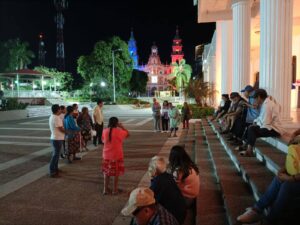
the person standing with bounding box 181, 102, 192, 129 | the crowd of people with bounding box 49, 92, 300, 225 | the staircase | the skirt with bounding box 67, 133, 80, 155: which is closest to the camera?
the crowd of people with bounding box 49, 92, 300, 225

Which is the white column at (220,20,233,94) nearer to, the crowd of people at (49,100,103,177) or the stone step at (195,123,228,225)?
the crowd of people at (49,100,103,177)

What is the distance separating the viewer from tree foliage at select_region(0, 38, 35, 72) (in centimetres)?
5341

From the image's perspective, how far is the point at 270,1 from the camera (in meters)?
6.88

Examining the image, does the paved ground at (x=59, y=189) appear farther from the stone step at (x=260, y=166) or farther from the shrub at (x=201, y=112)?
the shrub at (x=201, y=112)

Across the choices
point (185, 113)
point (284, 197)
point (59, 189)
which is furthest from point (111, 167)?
point (185, 113)

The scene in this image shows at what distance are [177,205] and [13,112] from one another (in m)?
23.5

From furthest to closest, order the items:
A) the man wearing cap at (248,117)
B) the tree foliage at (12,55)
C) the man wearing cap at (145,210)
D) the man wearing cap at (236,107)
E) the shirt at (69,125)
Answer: the tree foliage at (12,55) → the shirt at (69,125) → the man wearing cap at (236,107) → the man wearing cap at (248,117) → the man wearing cap at (145,210)

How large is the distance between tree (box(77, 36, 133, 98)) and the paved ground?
34841 millimetres

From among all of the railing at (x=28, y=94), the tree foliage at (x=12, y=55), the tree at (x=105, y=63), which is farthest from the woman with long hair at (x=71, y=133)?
the tree foliage at (x=12, y=55)

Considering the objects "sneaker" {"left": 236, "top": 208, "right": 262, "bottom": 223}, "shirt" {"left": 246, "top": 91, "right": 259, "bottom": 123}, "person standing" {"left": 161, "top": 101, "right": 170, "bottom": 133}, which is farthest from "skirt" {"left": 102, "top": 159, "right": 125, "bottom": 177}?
"person standing" {"left": 161, "top": 101, "right": 170, "bottom": 133}

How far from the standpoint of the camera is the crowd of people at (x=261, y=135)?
3268 mm

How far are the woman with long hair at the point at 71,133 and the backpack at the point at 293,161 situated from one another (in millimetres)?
6137

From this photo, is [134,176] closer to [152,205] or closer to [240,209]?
[240,209]

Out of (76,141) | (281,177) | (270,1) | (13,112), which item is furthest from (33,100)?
(281,177)
